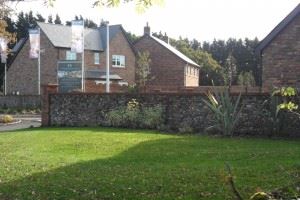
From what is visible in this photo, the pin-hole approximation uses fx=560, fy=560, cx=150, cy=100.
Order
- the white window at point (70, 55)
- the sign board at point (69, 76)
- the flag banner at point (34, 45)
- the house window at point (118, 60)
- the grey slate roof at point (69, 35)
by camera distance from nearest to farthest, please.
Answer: the sign board at point (69, 76) → the flag banner at point (34, 45) → the grey slate roof at point (69, 35) → the white window at point (70, 55) → the house window at point (118, 60)

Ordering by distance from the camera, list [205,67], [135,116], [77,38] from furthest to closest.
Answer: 1. [205,67]
2. [77,38]
3. [135,116]

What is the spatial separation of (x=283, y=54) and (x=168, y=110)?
540cm

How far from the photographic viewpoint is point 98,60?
6488 centimetres

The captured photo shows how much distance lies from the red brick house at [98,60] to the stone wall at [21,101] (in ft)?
28.4

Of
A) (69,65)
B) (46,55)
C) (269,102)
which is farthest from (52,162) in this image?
(46,55)

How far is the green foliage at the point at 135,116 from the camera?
79.3 ft

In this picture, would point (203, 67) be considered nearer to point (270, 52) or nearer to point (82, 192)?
point (270, 52)

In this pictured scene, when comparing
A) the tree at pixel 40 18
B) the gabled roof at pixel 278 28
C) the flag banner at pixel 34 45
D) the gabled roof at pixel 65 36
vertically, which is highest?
the tree at pixel 40 18

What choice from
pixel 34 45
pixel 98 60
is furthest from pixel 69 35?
pixel 34 45

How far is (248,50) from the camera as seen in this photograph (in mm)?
90812

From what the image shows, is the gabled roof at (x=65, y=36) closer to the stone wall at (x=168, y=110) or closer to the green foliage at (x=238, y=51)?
the green foliage at (x=238, y=51)

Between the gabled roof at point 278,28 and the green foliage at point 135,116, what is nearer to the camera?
the gabled roof at point 278,28

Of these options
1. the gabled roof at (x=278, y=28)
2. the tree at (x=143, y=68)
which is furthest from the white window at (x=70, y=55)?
the gabled roof at (x=278, y=28)

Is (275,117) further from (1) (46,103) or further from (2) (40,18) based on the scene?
(2) (40,18)
